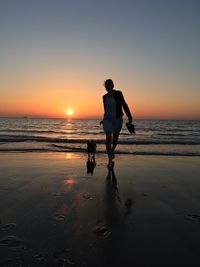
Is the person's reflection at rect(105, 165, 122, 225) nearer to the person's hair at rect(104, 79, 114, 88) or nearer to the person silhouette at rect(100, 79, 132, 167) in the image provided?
the person silhouette at rect(100, 79, 132, 167)

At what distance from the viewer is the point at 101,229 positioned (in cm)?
298

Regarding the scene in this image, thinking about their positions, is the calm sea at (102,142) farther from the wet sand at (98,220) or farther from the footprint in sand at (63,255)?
the footprint in sand at (63,255)

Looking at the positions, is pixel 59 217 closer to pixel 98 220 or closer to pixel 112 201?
pixel 98 220

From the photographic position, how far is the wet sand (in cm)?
236

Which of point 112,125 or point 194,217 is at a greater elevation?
point 112,125

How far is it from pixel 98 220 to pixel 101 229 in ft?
0.90

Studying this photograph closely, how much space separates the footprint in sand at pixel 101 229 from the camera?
2832mm

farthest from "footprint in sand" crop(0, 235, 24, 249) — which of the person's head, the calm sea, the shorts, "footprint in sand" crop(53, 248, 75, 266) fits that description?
the calm sea

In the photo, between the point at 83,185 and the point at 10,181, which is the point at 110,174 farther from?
the point at 10,181

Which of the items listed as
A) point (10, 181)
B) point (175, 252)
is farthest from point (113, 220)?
point (10, 181)

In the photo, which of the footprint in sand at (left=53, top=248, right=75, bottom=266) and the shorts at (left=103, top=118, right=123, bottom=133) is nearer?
the footprint in sand at (left=53, top=248, right=75, bottom=266)

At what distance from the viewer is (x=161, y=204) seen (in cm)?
396

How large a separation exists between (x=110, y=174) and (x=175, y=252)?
3751 mm

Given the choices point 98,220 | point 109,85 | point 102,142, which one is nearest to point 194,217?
point 98,220
